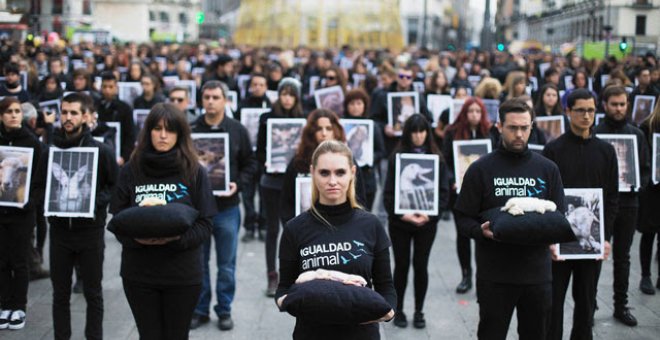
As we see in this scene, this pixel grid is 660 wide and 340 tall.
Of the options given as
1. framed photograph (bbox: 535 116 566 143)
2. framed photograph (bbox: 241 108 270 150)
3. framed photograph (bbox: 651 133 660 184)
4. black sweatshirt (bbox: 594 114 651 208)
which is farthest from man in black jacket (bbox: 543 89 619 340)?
framed photograph (bbox: 241 108 270 150)

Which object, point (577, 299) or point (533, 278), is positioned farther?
point (577, 299)

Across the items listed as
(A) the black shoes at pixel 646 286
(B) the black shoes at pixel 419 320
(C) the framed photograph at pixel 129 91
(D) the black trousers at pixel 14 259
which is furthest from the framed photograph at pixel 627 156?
(C) the framed photograph at pixel 129 91

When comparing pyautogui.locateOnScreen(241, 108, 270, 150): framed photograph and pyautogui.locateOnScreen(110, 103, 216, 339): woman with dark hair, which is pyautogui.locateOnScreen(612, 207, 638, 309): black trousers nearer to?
pyautogui.locateOnScreen(110, 103, 216, 339): woman with dark hair

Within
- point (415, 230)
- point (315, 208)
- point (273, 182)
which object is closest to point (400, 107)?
point (273, 182)

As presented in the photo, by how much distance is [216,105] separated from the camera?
7.39 m

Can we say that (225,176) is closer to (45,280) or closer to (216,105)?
(216,105)

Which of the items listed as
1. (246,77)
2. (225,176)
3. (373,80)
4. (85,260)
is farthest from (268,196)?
(246,77)

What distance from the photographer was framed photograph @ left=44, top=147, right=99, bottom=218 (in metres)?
6.23

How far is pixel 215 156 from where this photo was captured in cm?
720

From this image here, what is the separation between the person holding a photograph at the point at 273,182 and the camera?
8281mm

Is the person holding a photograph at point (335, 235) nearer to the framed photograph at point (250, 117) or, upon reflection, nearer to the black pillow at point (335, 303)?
the black pillow at point (335, 303)

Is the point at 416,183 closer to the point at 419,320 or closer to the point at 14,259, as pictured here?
→ the point at 419,320

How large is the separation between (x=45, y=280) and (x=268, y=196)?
270 cm

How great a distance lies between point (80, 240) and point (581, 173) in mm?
3969
